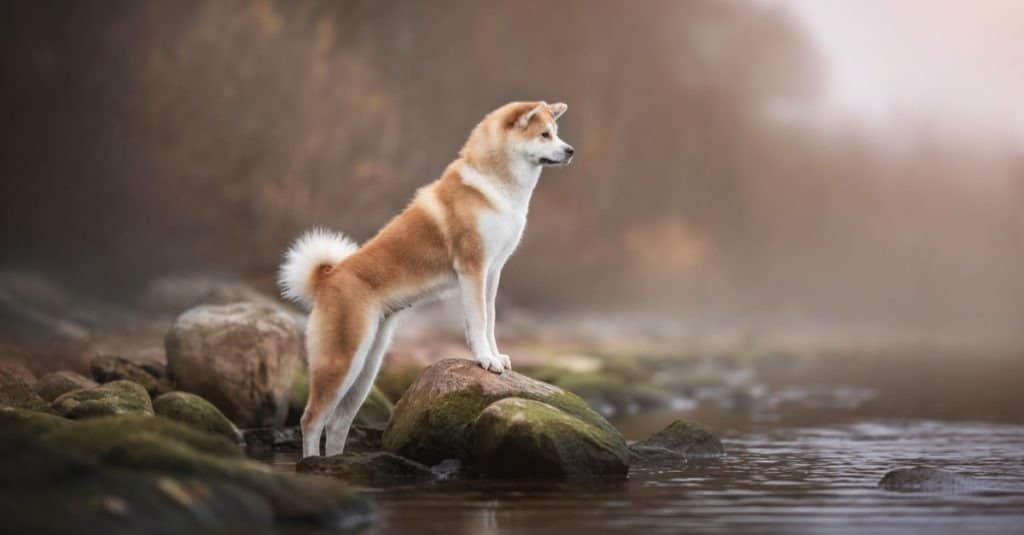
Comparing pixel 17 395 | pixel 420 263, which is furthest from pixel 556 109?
pixel 17 395

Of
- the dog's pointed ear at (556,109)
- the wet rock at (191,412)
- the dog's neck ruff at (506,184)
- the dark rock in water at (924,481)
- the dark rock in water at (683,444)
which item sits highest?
the dog's pointed ear at (556,109)

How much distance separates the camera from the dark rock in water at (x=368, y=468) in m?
10.3

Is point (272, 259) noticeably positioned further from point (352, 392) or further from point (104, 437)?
point (104, 437)

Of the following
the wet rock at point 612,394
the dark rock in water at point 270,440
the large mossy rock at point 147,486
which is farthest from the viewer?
the wet rock at point 612,394

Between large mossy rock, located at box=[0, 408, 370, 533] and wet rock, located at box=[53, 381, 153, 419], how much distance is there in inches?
133

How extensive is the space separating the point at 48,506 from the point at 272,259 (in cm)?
3416

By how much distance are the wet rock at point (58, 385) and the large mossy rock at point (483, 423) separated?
427 cm

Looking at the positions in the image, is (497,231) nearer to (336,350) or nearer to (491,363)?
(491,363)

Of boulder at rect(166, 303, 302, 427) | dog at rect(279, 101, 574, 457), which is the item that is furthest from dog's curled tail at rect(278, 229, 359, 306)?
boulder at rect(166, 303, 302, 427)

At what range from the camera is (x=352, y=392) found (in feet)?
36.3

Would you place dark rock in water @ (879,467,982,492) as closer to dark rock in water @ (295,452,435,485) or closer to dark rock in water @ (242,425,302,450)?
dark rock in water @ (295,452,435,485)

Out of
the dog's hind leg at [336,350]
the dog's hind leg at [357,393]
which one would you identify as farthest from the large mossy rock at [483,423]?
the dog's hind leg at [336,350]

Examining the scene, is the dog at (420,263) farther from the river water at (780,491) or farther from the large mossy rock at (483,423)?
the river water at (780,491)

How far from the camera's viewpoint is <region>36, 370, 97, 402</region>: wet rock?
13273 mm
